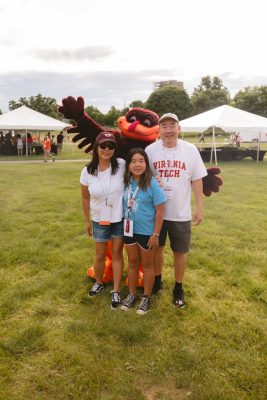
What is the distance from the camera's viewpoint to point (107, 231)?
130 inches

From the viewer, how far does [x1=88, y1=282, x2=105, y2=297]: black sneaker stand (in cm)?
361

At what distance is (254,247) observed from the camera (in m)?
5.09

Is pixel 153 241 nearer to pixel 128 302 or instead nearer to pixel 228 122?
pixel 128 302

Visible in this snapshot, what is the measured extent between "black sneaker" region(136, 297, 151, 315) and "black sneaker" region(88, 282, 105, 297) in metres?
0.53

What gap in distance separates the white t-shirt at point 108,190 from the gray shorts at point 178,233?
436 mm

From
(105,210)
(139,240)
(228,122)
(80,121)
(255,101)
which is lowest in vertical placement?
(139,240)

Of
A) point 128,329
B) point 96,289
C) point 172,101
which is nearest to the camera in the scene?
point 128,329

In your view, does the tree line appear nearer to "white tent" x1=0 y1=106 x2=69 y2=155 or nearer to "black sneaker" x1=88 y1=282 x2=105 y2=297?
"white tent" x1=0 y1=106 x2=69 y2=155

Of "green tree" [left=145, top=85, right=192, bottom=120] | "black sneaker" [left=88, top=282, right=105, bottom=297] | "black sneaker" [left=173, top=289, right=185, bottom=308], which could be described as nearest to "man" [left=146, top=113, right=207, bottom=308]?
"black sneaker" [left=173, top=289, right=185, bottom=308]

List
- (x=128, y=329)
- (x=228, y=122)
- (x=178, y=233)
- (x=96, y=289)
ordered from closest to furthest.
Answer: (x=128, y=329) → (x=178, y=233) → (x=96, y=289) → (x=228, y=122)

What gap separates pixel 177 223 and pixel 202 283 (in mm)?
1114

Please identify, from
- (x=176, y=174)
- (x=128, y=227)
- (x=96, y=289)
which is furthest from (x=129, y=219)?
(x=96, y=289)

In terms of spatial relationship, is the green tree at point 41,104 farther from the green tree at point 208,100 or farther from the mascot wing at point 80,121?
the mascot wing at point 80,121

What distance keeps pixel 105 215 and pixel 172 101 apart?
2387 inches
